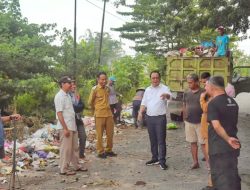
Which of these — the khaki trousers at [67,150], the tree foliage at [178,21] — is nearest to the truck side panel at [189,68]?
the tree foliage at [178,21]

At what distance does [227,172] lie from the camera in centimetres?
455

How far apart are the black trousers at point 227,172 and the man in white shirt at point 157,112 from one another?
272cm

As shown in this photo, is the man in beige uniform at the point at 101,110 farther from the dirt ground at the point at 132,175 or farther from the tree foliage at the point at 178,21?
the tree foliage at the point at 178,21

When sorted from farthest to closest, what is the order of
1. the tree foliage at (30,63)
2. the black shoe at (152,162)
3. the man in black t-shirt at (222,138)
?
1. the tree foliage at (30,63)
2. the black shoe at (152,162)
3. the man in black t-shirt at (222,138)

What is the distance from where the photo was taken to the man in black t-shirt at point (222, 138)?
4.51 m

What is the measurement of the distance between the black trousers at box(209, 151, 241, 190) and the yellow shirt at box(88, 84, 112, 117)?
3939 mm

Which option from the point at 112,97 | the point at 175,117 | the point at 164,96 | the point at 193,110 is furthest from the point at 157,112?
the point at 175,117

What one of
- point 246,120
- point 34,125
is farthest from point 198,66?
point 34,125

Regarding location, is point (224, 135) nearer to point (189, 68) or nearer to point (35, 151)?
point (35, 151)

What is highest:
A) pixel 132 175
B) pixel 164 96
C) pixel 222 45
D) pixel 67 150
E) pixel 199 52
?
pixel 222 45

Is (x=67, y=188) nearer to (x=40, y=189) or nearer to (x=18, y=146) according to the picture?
(x=40, y=189)

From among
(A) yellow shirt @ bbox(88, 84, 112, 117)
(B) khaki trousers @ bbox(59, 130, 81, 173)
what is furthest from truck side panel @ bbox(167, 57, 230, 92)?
(B) khaki trousers @ bbox(59, 130, 81, 173)

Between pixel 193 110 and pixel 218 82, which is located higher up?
pixel 218 82

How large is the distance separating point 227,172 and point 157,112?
2949 mm
